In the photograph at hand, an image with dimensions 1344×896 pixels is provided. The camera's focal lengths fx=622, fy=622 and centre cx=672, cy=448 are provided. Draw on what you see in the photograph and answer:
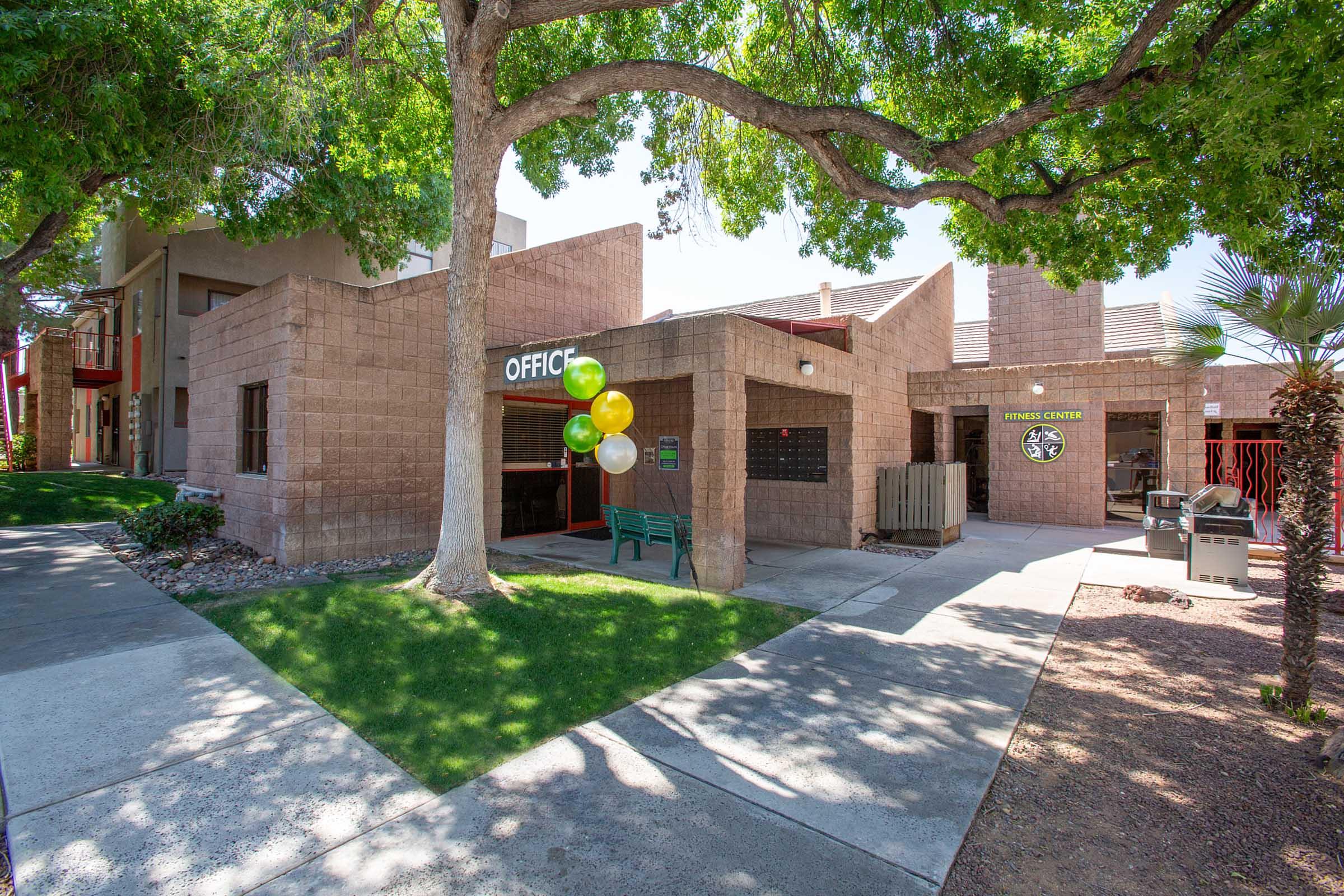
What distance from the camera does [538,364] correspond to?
933 centimetres

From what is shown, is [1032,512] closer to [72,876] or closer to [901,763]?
[901,763]

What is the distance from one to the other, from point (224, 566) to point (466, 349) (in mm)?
4835

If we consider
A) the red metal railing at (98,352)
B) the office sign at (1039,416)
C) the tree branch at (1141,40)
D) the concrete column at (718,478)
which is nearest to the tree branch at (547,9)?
the concrete column at (718,478)

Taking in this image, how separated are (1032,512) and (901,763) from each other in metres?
12.7

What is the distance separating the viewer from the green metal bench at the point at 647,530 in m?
8.36

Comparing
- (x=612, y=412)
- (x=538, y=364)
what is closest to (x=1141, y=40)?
(x=612, y=412)

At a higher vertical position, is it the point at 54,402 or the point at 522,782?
the point at 54,402

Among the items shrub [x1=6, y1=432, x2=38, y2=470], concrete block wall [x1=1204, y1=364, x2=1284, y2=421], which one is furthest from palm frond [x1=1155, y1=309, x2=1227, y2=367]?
shrub [x1=6, y1=432, x2=38, y2=470]

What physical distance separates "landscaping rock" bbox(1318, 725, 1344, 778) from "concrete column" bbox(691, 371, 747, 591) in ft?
16.6

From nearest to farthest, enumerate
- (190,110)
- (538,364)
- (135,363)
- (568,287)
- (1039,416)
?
(190,110) → (538,364) → (568,287) → (1039,416) → (135,363)

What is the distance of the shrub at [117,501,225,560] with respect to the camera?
27.2 feet

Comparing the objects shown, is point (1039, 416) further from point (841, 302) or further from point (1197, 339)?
point (1197, 339)

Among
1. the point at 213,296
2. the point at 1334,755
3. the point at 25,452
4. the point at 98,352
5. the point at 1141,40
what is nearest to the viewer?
the point at 1334,755

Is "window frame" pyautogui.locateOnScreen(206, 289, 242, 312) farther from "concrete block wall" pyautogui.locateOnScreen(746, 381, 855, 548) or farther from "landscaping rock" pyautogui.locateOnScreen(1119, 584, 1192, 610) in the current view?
"landscaping rock" pyautogui.locateOnScreen(1119, 584, 1192, 610)
